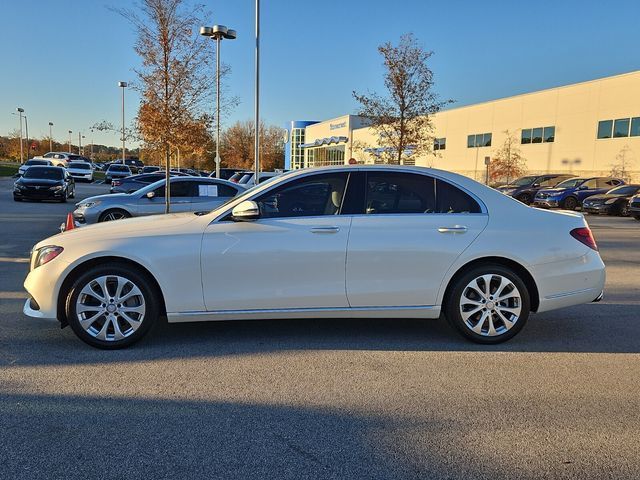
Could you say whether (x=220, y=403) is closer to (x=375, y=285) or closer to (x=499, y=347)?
(x=375, y=285)

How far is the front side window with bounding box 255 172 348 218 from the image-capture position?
479 cm

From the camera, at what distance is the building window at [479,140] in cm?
4800

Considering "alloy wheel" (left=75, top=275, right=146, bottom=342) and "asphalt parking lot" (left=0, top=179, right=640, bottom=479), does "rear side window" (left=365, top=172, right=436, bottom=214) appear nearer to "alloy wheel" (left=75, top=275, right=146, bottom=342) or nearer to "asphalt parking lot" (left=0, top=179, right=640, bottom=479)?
"asphalt parking lot" (left=0, top=179, right=640, bottom=479)

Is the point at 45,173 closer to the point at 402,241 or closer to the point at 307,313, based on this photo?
the point at 307,313

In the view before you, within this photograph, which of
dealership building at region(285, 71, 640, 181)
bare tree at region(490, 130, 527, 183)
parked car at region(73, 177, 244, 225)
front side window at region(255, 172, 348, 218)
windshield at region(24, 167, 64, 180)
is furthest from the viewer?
bare tree at region(490, 130, 527, 183)

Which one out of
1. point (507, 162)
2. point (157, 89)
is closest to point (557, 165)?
point (507, 162)

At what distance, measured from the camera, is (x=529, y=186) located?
102 ft

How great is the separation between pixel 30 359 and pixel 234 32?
20.5 metres

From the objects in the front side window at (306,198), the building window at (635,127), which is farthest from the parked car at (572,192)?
the front side window at (306,198)

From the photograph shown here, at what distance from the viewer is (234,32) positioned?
22250 mm

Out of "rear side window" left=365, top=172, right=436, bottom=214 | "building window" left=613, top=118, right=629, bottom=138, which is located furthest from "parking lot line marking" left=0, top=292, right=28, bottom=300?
"building window" left=613, top=118, right=629, bottom=138

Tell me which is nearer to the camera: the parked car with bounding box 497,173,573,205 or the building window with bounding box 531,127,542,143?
the parked car with bounding box 497,173,573,205

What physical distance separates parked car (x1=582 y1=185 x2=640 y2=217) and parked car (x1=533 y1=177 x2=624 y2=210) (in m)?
1.75

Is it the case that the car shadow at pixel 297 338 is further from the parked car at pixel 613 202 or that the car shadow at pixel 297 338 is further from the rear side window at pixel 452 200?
the parked car at pixel 613 202
